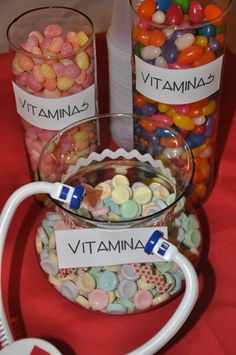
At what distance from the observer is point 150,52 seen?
63 centimetres

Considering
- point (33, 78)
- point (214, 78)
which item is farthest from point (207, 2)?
point (33, 78)

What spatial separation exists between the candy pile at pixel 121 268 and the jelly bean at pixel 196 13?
0.53ft

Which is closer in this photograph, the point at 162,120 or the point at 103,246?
the point at 103,246

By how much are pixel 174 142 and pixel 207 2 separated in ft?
0.47

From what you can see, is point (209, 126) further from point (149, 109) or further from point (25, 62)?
point (25, 62)

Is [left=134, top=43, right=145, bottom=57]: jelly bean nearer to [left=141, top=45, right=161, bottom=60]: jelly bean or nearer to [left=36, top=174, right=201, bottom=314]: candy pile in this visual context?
[left=141, top=45, right=161, bottom=60]: jelly bean

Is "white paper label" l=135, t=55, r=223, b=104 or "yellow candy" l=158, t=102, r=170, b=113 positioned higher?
"white paper label" l=135, t=55, r=223, b=104

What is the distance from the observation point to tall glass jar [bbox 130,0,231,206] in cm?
61

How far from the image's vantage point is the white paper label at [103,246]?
56cm

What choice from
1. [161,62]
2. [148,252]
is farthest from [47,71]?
[148,252]

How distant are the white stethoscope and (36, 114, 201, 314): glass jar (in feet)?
0.08

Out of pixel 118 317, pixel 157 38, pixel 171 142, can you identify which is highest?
pixel 157 38

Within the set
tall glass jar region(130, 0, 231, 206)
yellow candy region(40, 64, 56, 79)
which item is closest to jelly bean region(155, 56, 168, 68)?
tall glass jar region(130, 0, 231, 206)

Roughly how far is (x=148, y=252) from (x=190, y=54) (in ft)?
0.66
